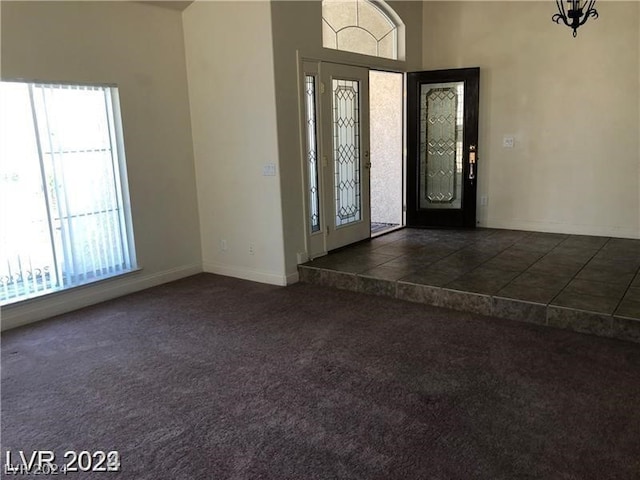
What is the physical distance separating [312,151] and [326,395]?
9.49 feet

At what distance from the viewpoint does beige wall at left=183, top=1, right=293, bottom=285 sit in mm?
4637

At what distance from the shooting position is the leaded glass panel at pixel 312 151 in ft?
16.4

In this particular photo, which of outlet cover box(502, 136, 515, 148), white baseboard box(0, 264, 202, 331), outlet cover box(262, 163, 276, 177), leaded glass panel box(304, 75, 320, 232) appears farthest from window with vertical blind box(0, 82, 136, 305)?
outlet cover box(502, 136, 515, 148)

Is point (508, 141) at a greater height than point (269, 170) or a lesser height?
greater

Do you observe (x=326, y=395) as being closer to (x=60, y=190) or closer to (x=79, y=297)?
(x=79, y=297)

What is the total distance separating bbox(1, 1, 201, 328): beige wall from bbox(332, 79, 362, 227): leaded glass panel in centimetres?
158

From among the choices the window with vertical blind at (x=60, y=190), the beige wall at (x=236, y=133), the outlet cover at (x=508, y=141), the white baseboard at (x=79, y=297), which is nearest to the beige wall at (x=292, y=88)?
the beige wall at (x=236, y=133)

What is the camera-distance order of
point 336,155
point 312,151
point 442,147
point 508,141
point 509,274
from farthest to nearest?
point 442,147 → point 508,141 → point 336,155 → point 312,151 → point 509,274

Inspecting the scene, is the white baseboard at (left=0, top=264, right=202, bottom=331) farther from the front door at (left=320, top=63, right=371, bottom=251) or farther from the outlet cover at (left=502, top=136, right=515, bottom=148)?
the outlet cover at (left=502, top=136, right=515, bottom=148)

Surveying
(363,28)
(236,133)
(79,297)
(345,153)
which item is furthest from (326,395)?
(363,28)

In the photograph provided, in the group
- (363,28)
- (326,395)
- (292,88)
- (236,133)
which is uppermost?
(363,28)

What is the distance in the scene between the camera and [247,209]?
16.5 feet

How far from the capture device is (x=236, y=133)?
4949 millimetres

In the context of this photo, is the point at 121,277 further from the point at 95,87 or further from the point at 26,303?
the point at 95,87
